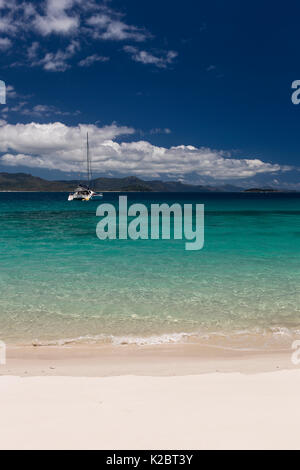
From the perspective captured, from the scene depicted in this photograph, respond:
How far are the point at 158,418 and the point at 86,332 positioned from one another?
4714mm

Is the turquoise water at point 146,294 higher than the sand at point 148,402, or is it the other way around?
the turquoise water at point 146,294

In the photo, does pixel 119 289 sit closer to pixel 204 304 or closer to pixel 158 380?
pixel 204 304

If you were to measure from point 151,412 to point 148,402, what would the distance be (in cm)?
35

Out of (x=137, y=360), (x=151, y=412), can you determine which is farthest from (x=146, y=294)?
(x=151, y=412)

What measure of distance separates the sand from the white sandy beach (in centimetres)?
2

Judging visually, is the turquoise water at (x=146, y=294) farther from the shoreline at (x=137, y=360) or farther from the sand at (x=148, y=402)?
the sand at (x=148, y=402)

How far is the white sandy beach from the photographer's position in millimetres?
4176

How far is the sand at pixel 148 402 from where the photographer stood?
13.8 feet

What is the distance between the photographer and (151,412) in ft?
A: 15.7

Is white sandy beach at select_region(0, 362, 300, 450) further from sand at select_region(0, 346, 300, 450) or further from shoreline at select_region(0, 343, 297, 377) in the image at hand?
shoreline at select_region(0, 343, 297, 377)

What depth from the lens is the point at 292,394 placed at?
5.36 metres

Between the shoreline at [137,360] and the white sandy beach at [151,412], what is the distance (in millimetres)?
562

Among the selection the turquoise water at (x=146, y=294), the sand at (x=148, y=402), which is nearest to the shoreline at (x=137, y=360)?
the sand at (x=148, y=402)
